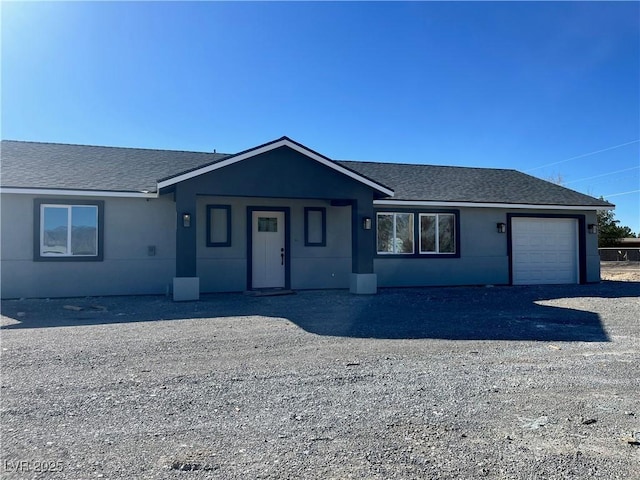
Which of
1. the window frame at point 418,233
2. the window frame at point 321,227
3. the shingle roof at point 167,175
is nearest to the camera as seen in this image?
the shingle roof at point 167,175

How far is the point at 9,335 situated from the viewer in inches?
280

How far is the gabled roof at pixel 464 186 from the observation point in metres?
14.6

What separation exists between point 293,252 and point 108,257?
4818mm

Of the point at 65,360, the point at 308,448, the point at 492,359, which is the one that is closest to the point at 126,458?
the point at 308,448

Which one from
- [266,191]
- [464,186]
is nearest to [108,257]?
[266,191]

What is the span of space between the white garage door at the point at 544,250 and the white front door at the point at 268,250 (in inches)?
300

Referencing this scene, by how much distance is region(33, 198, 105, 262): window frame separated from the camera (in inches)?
445

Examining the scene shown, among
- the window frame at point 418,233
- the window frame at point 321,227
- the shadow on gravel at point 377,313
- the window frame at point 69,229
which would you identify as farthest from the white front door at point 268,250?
the window frame at point 69,229

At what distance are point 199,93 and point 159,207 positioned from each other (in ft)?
12.1

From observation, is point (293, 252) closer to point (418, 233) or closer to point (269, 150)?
point (269, 150)

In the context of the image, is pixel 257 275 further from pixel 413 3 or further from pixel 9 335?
pixel 413 3

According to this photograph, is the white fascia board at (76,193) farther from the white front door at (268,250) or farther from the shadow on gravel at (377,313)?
the white front door at (268,250)

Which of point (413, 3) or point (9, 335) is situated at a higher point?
point (413, 3)

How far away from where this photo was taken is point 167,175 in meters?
13.5
